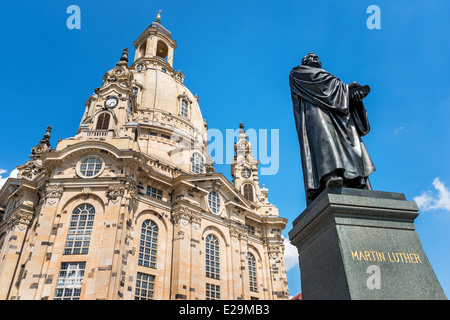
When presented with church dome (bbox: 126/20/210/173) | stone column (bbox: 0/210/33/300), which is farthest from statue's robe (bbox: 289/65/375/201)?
church dome (bbox: 126/20/210/173)

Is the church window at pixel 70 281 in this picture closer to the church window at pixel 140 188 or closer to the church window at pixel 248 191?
the church window at pixel 140 188

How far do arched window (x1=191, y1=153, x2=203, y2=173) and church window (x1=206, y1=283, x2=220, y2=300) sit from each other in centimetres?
1524

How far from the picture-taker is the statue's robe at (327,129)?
574cm

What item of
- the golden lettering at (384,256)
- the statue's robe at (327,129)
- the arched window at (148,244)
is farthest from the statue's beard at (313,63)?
the arched window at (148,244)

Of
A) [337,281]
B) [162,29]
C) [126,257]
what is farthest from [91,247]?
[162,29]

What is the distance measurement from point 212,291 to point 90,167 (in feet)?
51.7

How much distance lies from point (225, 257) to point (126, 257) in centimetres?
1072

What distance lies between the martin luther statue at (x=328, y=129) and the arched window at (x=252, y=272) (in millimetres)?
30460

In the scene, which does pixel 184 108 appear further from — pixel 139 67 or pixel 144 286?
pixel 144 286

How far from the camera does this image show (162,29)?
6331 centimetres

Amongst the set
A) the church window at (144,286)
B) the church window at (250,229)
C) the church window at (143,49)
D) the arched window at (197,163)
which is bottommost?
the church window at (144,286)

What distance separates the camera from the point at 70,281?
22.2 metres

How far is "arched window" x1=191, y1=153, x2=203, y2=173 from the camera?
133 feet
